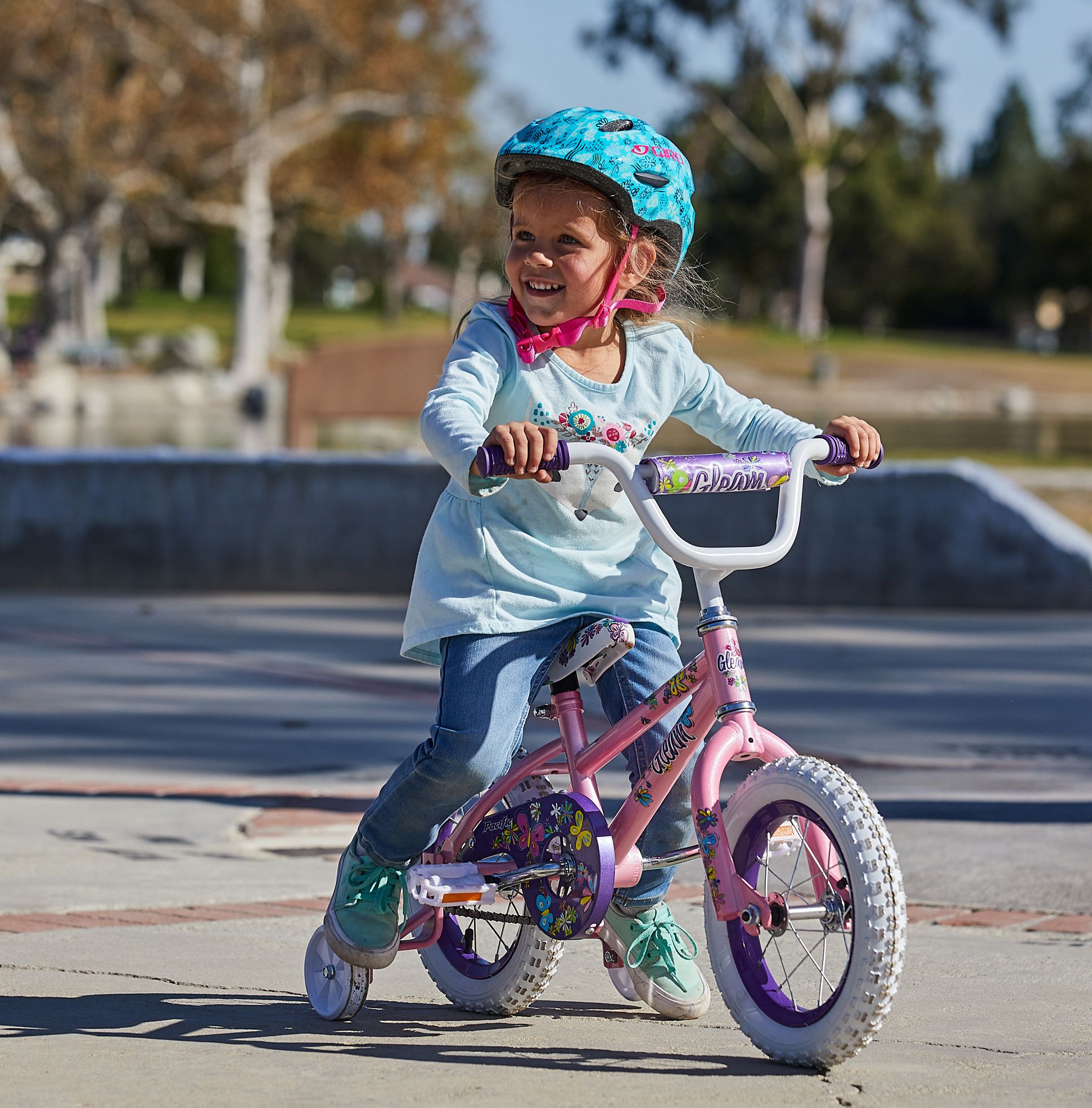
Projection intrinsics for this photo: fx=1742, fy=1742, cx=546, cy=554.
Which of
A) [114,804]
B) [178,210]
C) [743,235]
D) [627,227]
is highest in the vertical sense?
[743,235]

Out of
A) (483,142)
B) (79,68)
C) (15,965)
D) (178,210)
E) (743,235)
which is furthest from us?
(743,235)

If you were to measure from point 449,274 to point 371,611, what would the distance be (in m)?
136

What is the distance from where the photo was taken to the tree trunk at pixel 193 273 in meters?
95.7

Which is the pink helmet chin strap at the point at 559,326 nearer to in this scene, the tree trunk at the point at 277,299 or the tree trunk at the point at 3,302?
the tree trunk at the point at 3,302

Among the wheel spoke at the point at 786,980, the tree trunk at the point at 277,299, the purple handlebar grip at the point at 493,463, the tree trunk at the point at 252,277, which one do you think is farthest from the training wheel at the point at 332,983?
the tree trunk at the point at 277,299

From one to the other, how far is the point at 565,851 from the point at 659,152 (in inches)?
49.3

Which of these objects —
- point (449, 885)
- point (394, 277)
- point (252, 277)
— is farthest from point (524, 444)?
point (394, 277)

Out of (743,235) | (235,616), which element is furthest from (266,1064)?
(743,235)

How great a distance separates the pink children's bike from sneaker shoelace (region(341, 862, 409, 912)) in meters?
0.07

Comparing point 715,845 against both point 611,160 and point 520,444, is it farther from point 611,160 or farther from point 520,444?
point 611,160

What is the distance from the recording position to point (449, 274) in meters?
143

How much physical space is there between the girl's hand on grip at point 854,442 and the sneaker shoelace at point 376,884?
111 cm

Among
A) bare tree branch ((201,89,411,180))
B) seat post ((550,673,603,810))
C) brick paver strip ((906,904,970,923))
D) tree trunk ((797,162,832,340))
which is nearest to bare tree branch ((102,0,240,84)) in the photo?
bare tree branch ((201,89,411,180))

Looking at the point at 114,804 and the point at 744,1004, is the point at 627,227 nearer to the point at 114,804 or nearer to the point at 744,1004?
the point at 744,1004
